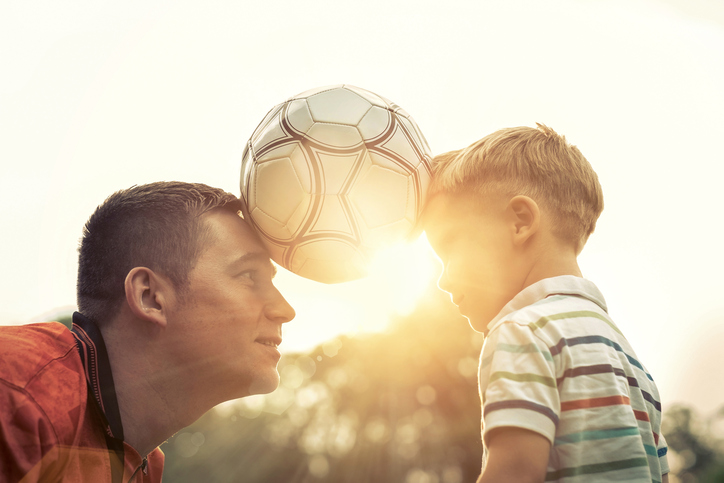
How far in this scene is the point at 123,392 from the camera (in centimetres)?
300

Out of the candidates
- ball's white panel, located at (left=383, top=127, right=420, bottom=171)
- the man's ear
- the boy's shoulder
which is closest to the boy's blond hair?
ball's white panel, located at (left=383, top=127, right=420, bottom=171)

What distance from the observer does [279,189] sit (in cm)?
294

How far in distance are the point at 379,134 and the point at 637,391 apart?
1.87 metres

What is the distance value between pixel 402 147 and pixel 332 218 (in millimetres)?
611

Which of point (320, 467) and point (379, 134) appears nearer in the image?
point (379, 134)

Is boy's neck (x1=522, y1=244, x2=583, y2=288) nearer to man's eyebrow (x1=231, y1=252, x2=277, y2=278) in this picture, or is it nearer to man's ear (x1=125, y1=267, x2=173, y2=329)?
man's eyebrow (x1=231, y1=252, x2=277, y2=278)

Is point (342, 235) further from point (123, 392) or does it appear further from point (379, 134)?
point (123, 392)

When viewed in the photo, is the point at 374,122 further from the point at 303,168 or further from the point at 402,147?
the point at 303,168

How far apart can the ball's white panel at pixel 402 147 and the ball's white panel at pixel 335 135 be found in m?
0.19

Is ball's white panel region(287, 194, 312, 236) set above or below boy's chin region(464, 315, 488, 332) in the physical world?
above

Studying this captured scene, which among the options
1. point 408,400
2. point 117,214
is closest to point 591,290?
point 117,214

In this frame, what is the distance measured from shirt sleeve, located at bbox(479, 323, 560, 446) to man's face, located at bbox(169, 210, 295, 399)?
1598mm

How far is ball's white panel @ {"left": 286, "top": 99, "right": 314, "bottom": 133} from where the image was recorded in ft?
9.77

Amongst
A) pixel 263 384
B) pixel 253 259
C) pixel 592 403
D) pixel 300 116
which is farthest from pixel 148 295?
pixel 592 403
